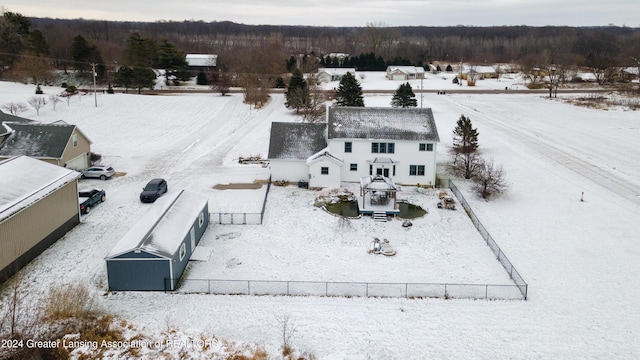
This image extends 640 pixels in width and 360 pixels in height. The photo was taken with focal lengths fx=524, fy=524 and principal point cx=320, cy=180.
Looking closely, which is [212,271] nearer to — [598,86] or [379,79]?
[379,79]

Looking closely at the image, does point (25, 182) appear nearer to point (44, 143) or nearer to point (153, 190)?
point (153, 190)

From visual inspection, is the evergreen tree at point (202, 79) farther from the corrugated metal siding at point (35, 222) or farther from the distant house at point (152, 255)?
the distant house at point (152, 255)

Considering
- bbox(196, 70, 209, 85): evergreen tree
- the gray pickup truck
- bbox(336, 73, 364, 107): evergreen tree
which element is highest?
bbox(196, 70, 209, 85): evergreen tree

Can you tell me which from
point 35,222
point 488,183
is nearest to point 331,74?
point 488,183

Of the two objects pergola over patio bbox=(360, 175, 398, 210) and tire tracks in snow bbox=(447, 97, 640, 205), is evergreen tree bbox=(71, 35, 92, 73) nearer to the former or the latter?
tire tracks in snow bbox=(447, 97, 640, 205)

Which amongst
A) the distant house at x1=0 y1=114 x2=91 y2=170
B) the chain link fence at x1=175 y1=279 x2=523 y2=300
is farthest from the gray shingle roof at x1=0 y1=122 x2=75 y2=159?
the chain link fence at x1=175 y1=279 x2=523 y2=300

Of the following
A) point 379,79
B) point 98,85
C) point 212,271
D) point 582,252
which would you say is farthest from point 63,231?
point 379,79

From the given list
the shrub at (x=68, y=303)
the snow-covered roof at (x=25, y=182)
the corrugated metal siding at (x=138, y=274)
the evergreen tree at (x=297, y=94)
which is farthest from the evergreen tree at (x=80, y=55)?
the corrugated metal siding at (x=138, y=274)
